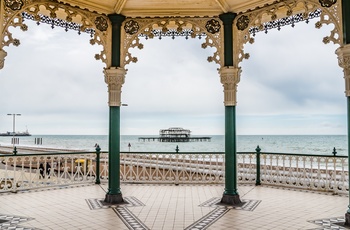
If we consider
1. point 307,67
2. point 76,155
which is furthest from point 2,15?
point 307,67

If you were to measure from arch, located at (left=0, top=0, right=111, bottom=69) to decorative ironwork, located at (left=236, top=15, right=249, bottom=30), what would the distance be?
8.30 ft

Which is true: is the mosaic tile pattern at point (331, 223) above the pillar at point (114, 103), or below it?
below

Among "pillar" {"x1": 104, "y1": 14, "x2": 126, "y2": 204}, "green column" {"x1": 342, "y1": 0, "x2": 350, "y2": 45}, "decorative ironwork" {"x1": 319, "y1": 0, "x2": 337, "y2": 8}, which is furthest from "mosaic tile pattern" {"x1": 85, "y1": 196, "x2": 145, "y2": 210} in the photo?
"decorative ironwork" {"x1": 319, "y1": 0, "x2": 337, "y2": 8}

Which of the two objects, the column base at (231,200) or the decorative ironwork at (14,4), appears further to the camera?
the column base at (231,200)

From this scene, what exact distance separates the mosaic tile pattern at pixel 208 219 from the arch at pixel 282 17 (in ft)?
8.96

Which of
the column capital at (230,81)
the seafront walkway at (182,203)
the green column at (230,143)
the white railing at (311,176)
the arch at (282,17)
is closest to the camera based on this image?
the seafront walkway at (182,203)

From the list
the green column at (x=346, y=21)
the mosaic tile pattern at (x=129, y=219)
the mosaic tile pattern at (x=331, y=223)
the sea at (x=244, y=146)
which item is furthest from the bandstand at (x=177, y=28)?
the sea at (x=244, y=146)

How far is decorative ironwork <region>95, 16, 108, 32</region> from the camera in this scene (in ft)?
19.5

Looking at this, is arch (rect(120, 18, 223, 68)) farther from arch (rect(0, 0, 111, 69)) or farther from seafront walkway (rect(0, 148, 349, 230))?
seafront walkway (rect(0, 148, 349, 230))

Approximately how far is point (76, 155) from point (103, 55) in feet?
10.5

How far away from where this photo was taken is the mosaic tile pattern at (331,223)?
4273 mm

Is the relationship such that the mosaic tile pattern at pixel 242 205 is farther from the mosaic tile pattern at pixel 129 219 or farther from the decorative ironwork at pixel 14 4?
the decorative ironwork at pixel 14 4

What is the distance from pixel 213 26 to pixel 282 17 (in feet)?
4.25

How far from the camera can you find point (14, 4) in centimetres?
484
